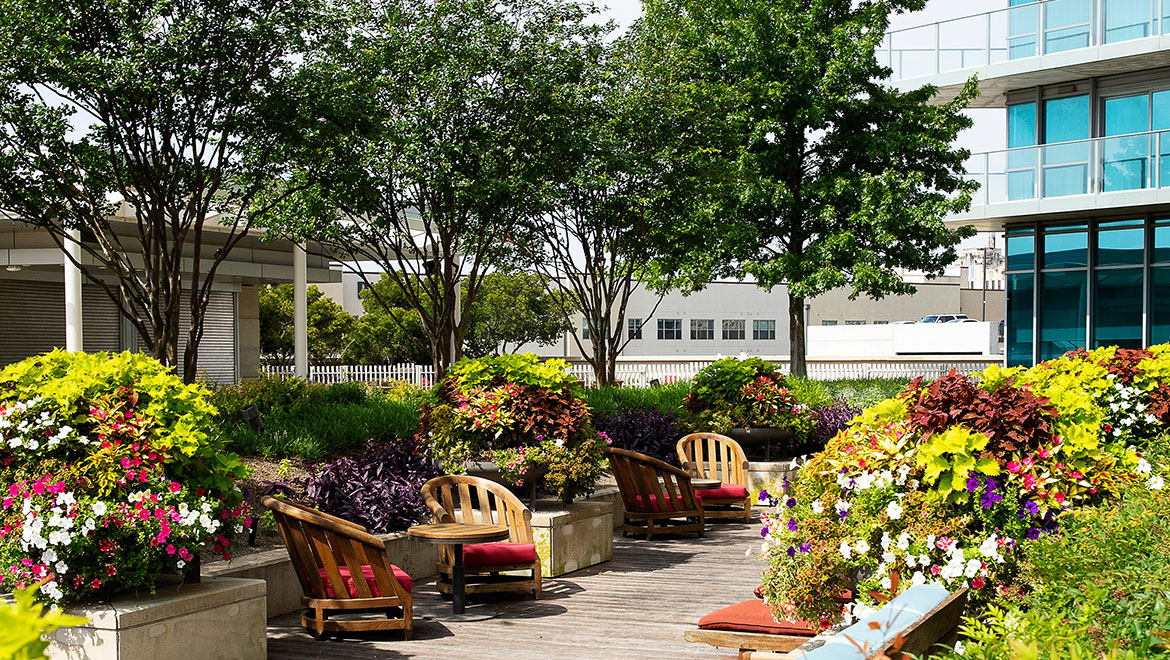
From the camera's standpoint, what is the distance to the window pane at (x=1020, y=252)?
2461cm

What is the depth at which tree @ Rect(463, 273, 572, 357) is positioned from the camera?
52.5 metres

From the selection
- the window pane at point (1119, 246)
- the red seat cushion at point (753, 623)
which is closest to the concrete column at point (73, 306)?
the red seat cushion at point (753, 623)

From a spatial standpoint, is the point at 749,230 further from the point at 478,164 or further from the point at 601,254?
the point at 478,164

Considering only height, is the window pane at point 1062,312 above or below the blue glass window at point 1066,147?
below

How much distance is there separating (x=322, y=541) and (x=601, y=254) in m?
13.0

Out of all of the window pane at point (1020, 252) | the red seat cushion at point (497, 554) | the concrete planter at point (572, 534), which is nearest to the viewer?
the red seat cushion at point (497, 554)

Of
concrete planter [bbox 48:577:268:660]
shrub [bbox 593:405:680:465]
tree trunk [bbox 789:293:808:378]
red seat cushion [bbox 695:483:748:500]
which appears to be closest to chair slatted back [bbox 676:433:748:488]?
shrub [bbox 593:405:680:465]

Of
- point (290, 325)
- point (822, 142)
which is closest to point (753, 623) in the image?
point (822, 142)

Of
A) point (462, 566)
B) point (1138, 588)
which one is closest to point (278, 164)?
point (462, 566)

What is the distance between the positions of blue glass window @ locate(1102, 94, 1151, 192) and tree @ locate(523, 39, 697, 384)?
9.47 meters

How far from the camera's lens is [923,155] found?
2341 centimetres

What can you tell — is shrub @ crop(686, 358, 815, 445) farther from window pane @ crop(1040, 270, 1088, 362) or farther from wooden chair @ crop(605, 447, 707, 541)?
window pane @ crop(1040, 270, 1088, 362)

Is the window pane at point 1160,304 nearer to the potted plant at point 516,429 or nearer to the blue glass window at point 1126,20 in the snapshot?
the blue glass window at point 1126,20

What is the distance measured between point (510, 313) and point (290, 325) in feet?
35.8
